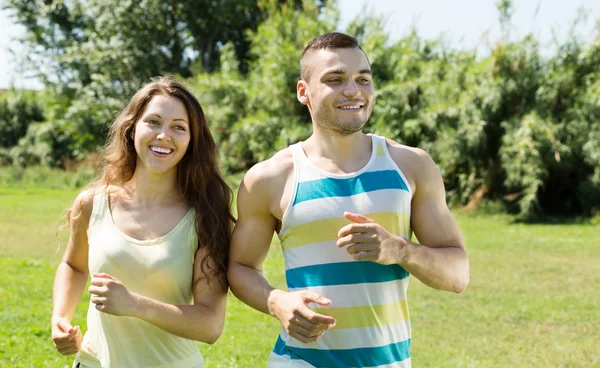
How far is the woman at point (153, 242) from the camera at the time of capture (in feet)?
9.50

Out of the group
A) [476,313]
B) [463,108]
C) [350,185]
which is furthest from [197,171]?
[463,108]

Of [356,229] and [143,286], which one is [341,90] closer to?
[356,229]

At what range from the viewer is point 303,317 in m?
2.60

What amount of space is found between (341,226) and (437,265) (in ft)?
1.24

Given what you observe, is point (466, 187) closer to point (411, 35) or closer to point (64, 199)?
point (411, 35)

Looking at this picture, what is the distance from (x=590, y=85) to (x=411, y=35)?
622 cm

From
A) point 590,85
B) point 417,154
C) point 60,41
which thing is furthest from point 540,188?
point 60,41

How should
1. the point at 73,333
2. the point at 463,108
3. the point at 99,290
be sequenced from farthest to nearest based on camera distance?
the point at 463,108
the point at 73,333
the point at 99,290

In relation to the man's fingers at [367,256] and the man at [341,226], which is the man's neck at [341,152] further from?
the man's fingers at [367,256]

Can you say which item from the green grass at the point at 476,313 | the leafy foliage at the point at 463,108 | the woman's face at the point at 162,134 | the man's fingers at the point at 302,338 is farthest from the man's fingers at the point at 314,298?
the leafy foliage at the point at 463,108

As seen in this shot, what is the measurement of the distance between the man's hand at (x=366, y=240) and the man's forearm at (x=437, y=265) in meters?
0.10

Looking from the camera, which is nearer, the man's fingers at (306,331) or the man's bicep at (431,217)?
the man's fingers at (306,331)

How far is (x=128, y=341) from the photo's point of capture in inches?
115

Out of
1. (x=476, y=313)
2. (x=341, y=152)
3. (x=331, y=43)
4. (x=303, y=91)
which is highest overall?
(x=331, y=43)
